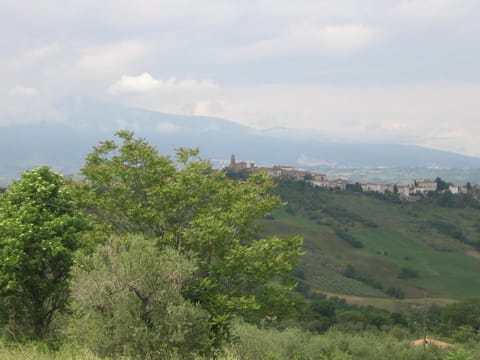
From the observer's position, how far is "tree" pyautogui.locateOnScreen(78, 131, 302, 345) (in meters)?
17.2

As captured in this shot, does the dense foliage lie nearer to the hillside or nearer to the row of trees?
the row of trees

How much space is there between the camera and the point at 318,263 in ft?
398

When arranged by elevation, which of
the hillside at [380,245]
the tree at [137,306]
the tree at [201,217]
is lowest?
the hillside at [380,245]

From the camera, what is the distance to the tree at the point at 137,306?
15016 millimetres

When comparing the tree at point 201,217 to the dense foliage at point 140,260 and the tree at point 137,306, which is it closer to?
the dense foliage at point 140,260

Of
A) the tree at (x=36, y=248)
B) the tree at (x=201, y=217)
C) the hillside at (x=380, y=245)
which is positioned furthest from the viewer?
the hillside at (x=380, y=245)

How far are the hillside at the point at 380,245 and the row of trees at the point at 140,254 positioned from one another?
78.6 metres

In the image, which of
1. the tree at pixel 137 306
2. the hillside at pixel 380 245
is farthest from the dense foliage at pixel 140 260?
the hillside at pixel 380 245

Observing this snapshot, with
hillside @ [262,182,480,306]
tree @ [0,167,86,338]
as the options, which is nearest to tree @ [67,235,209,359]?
tree @ [0,167,86,338]

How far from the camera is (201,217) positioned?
17938mm

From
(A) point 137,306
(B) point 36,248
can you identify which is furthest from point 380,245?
(A) point 137,306

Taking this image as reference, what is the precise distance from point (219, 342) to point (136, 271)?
173 inches

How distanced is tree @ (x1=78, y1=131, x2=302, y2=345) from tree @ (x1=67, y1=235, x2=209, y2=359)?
1342mm

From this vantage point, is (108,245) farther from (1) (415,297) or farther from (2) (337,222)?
(2) (337,222)
